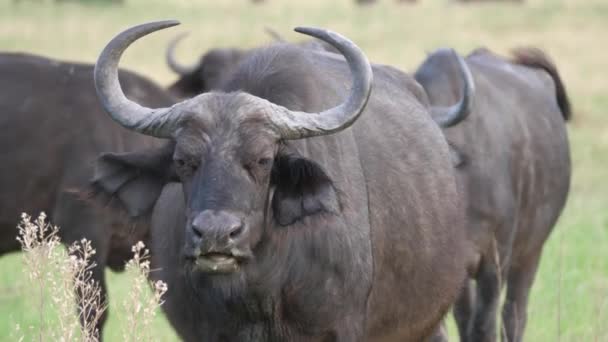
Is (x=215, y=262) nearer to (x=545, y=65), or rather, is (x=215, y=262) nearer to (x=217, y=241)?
(x=217, y=241)

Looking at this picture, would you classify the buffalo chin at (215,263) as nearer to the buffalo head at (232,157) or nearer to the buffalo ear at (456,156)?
the buffalo head at (232,157)

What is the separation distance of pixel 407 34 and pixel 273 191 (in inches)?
1180

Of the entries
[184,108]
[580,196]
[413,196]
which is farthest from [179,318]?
[580,196]

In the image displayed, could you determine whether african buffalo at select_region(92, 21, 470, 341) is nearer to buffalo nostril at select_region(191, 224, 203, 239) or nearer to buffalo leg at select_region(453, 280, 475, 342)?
buffalo nostril at select_region(191, 224, 203, 239)

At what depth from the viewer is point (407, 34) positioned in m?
35.1

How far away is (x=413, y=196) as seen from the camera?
22.1 ft

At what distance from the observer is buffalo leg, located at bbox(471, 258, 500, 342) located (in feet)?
30.5

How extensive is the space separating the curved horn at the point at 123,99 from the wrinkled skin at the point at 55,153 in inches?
125

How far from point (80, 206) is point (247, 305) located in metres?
3.57

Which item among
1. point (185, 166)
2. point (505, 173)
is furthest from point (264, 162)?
point (505, 173)

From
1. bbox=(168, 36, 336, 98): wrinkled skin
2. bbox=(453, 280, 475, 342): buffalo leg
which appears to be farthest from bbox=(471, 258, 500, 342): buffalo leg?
bbox=(168, 36, 336, 98): wrinkled skin

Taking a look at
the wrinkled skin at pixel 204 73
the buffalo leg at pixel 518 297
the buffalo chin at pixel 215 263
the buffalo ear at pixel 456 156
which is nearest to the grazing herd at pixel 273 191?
the buffalo chin at pixel 215 263

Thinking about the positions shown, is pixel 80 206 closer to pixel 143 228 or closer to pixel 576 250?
pixel 143 228

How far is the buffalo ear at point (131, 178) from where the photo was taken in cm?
581
